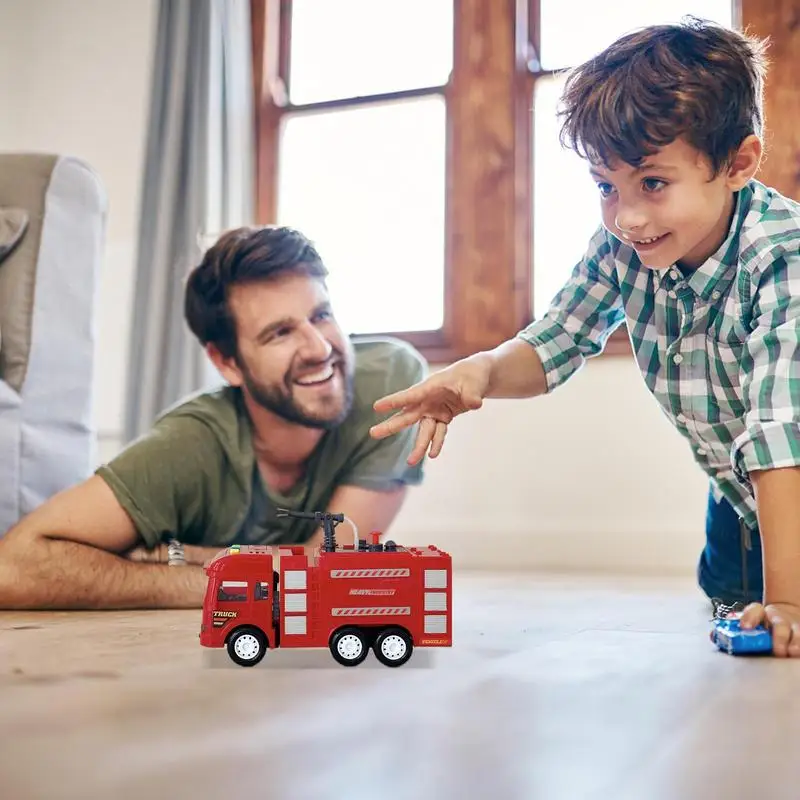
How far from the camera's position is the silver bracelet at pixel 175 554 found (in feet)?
4.92

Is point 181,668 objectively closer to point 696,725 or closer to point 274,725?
point 274,725

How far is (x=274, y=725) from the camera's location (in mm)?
612

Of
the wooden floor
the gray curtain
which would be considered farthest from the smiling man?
the gray curtain

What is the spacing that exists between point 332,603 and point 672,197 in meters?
0.59

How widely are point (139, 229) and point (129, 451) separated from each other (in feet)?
5.02

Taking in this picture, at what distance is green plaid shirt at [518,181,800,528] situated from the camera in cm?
100

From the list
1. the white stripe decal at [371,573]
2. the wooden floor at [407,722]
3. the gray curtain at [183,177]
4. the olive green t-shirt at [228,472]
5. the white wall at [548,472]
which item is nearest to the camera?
the wooden floor at [407,722]

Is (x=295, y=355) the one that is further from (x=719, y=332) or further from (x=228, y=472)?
(x=719, y=332)

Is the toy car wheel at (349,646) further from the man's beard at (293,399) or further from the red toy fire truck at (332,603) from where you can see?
the man's beard at (293,399)

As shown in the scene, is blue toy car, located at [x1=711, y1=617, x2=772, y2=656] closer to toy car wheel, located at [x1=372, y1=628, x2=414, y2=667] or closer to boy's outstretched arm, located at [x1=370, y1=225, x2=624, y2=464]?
toy car wheel, located at [x1=372, y1=628, x2=414, y2=667]

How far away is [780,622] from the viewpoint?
0.92 metres

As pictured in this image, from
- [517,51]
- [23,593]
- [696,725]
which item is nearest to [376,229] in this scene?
[517,51]

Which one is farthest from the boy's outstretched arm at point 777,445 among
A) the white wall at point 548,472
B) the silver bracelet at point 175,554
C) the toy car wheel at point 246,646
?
the white wall at point 548,472

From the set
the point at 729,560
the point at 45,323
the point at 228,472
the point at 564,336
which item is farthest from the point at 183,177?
the point at 729,560
